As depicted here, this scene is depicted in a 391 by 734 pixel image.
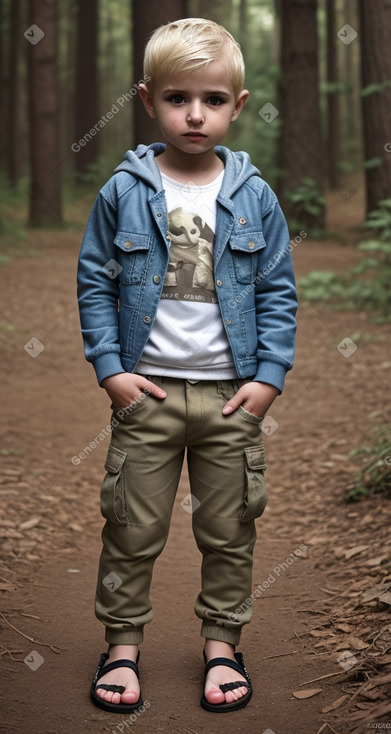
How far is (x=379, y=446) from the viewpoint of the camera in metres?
4.57

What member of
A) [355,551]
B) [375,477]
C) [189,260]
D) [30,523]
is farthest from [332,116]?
[189,260]

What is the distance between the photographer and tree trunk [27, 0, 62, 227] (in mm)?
14211

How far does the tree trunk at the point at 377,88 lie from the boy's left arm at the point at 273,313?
712 cm

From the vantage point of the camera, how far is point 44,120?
1479cm

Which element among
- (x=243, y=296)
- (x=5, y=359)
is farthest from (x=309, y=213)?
(x=243, y=296)

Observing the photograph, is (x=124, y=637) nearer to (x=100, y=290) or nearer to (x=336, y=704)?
(x=336, y=704)

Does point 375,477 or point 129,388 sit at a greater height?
point 129,388

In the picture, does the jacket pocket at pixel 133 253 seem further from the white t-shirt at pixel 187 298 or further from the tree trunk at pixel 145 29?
the tree trunk at pixel 145 29

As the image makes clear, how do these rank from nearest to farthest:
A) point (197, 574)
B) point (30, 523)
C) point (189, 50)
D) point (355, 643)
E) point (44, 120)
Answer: point (189, 50) < point (355, 643) < point (197, 574) < point (30, 523) < point (44, 120)

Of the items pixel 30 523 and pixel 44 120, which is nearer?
pixel 30 523

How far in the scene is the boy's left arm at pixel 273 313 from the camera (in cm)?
267

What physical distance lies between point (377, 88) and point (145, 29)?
311 centimetres

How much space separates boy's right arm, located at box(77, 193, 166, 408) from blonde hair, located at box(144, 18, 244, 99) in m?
0.44

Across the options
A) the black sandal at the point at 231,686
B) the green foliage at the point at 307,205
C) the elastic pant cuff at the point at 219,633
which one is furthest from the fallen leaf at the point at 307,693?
the green foliage at the point at 307,205
